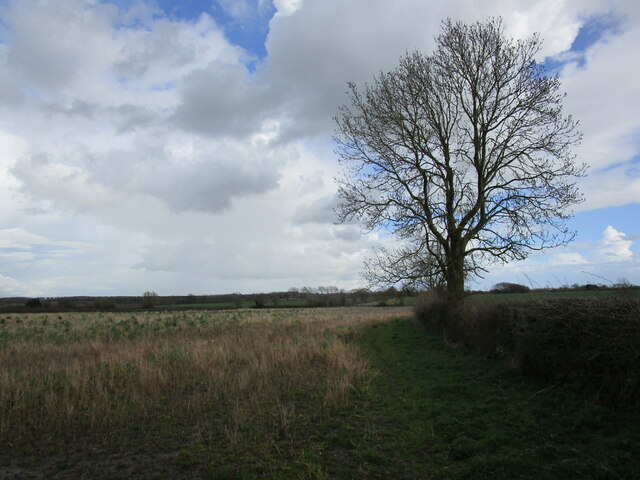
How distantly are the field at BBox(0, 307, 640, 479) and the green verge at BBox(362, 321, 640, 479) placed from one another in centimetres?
2

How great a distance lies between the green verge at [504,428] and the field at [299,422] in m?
0.02

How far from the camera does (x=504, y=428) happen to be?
6.20 metres

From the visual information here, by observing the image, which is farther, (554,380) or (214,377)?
(214,377)

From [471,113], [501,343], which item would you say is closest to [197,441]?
[501,343]

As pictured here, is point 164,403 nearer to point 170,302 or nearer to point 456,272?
point 456,272

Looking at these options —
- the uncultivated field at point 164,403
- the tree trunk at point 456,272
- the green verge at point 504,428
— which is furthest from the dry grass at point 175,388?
the tree trunk at point 456,272

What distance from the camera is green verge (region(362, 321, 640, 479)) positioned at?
485 centimetres

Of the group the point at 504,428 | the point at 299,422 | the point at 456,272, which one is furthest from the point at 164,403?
the point at 456,272

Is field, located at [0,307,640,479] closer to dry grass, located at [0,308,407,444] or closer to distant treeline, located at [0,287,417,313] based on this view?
dry grass, located at [0,308,407,444]

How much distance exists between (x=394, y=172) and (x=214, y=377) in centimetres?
1348

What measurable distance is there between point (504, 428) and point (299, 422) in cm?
330

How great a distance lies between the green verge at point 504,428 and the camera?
15.9ft

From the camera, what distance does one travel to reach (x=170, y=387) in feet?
32.7

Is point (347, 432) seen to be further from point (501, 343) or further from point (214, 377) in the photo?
point (501, 343)
